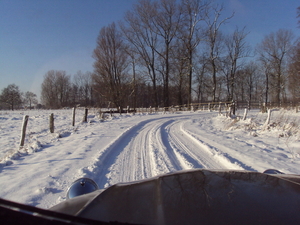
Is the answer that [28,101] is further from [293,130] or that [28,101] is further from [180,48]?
[293,130]

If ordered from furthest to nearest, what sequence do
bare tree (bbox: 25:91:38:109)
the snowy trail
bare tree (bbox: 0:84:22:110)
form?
bare tree (bbox: 25:91:38:109) < bare tree (bbox: 0:84:22:110) < the snowy trail

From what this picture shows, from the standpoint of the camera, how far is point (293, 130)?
7.40 m

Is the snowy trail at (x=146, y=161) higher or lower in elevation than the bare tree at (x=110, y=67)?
lower

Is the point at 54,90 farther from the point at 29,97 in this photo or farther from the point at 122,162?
the point at 122,162

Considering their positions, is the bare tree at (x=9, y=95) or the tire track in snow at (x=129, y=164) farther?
the bare tree at (x=9, y=95)

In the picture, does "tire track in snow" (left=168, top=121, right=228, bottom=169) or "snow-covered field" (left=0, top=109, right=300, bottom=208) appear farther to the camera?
"tire track in snow" (left=168, top=121, right=228, bottom=169)

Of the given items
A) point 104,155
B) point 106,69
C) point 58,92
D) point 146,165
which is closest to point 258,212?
point 146,165

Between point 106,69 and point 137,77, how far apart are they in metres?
5.57

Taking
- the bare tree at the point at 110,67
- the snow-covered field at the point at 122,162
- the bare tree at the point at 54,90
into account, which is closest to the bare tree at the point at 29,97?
the bare tree at the point at 54,90

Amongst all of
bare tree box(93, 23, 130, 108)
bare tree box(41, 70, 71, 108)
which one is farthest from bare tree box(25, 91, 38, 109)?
bare tree box(93, 23, 130, 108)

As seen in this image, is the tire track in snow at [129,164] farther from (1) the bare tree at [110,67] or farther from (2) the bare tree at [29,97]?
(2) the bare tree at [29,97]

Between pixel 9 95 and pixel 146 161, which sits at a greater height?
pixel 9 95

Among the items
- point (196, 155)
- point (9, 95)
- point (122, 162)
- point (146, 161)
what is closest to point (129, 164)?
point (122, 162)

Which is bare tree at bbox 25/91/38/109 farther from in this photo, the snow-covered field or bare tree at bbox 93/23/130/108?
the snow-covered field
